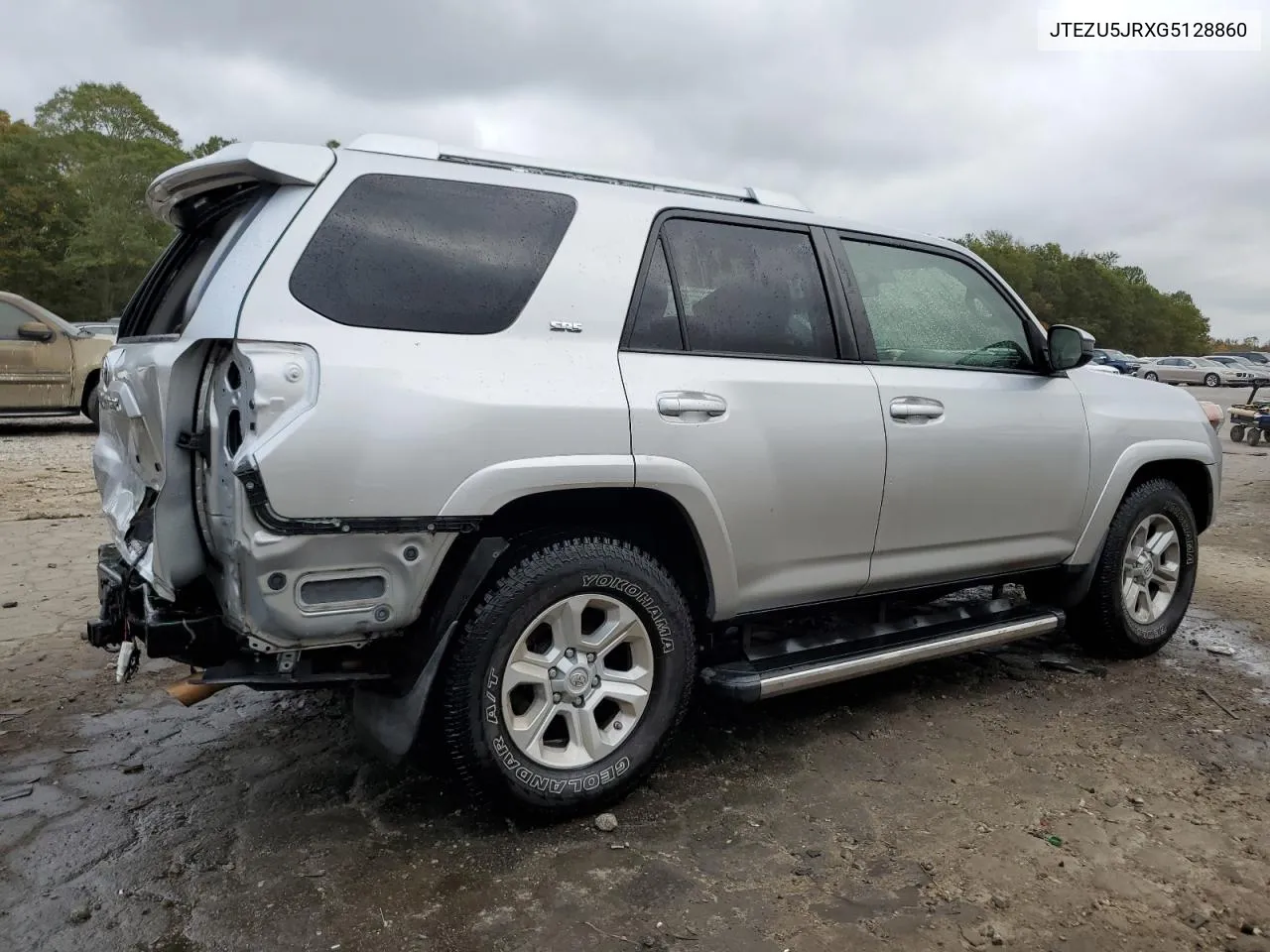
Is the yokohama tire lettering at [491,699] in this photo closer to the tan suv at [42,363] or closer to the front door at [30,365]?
the tan suv at [42,363]

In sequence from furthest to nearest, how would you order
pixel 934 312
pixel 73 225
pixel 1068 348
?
pixel 73 225 < pixel 1068 348 < pixel 934 312

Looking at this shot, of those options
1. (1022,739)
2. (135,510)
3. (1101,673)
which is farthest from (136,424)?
(1101,673)

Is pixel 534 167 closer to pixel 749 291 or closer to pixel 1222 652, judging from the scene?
pixel 749 291

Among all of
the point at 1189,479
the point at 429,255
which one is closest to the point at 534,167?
the point at 429,255

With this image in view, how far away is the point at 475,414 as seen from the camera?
253 centimetres

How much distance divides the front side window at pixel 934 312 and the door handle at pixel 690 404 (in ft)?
2.80

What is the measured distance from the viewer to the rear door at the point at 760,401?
2916mm

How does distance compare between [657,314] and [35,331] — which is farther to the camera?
[35,331]

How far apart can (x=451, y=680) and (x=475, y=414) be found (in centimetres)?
73

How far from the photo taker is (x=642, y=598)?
9.33 feet

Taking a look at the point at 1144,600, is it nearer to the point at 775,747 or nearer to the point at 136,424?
the point at 775,747

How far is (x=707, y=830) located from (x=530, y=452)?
1249 mm

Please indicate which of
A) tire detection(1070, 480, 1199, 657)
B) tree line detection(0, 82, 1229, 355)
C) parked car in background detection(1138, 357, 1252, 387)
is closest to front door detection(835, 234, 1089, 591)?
tire detection(1070, 480, 1199, 657)

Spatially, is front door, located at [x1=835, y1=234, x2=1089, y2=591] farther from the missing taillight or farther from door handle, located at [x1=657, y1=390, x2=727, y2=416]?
the missing taillight
